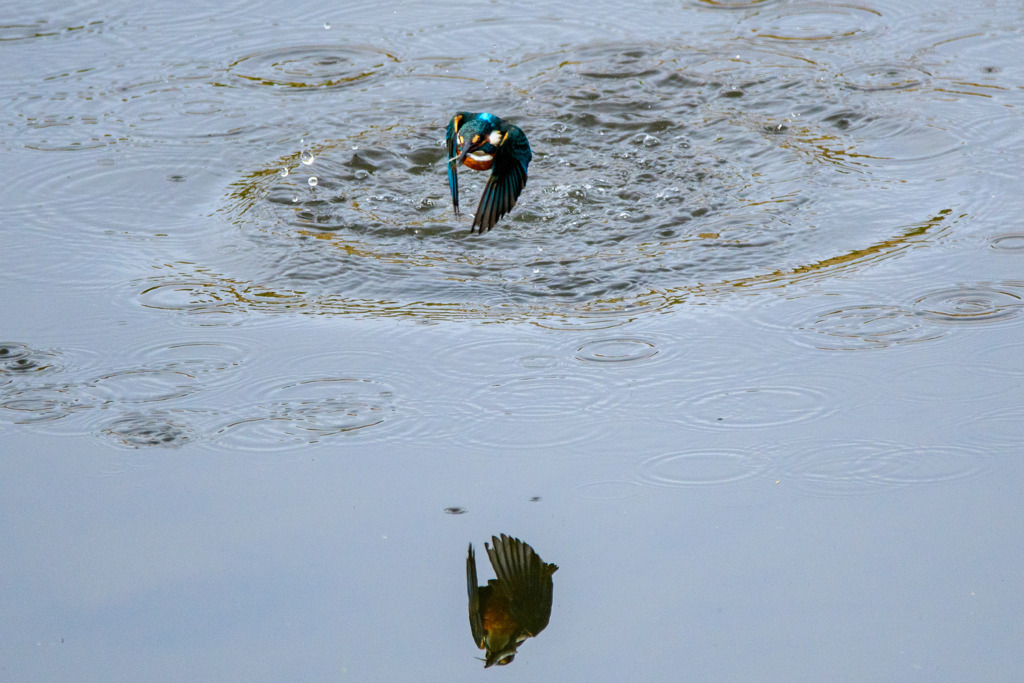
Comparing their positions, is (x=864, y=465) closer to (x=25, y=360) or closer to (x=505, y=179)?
(x=505, y=179)

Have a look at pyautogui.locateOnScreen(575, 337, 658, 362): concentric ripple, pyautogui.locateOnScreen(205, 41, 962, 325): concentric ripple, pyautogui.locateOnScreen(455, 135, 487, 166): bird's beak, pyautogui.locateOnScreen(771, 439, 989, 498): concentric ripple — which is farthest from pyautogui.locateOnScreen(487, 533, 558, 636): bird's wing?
pyautogui.locateOnScreen(455, 135, 487, 166): bird's beak

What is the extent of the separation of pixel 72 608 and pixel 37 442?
72cm

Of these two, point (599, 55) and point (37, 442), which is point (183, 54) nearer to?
point (599, 55)

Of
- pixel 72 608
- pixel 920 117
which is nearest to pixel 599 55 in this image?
pixel 920 117

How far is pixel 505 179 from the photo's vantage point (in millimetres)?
3598

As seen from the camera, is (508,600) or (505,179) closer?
(508,600)

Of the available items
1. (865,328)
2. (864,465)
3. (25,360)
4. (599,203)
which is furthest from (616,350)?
(25,360)

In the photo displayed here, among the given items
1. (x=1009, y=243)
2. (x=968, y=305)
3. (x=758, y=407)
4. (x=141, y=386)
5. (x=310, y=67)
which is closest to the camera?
(x=758, y=407)

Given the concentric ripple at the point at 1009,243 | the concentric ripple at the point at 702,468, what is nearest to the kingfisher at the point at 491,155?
the concentric ripple at the point at 702,468

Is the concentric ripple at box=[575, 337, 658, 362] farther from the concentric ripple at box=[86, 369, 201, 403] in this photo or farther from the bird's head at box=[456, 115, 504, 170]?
the concentric ripple at box=[86, 369, 201, 403]

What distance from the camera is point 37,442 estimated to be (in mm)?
3082

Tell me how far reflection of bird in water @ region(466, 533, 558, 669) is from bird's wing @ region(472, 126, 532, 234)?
125 cm

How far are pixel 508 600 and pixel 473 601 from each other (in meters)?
0.07

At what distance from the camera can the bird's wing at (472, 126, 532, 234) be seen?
351 centimetres
